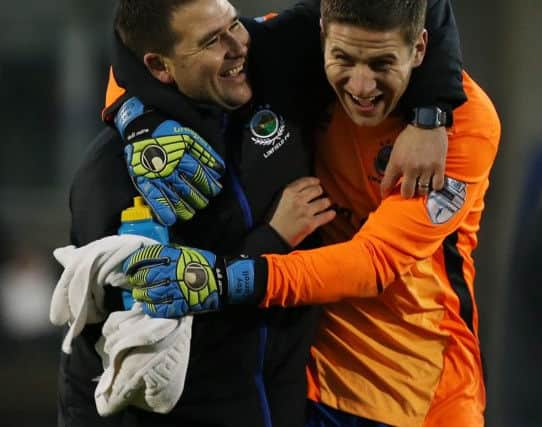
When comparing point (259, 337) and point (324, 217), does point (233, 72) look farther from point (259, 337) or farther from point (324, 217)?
point (259, 337)

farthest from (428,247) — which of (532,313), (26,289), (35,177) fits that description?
(35,177)

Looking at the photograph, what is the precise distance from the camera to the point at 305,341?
2477mm

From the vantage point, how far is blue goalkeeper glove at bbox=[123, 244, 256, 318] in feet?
7.29

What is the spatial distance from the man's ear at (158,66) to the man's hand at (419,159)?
17.2 inches

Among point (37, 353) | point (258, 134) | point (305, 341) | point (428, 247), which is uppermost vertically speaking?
point (258, 134)

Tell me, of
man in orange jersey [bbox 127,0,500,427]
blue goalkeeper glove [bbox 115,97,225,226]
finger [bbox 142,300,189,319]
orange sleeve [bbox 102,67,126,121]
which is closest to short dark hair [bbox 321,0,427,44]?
man in orange jersey [bbox 127,0,500,427]

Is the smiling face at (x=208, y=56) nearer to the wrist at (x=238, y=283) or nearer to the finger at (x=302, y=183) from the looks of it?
the finger at (x=302, y=183)

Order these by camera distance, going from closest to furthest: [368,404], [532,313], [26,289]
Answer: [368,404] < [532,313] < [26,289]

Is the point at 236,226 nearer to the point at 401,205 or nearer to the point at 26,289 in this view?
the point at 401,205

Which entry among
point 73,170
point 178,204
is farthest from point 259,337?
point 73,170

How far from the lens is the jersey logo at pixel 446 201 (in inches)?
92.6

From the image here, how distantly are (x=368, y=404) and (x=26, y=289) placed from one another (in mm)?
2504

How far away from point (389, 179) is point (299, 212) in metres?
0.17

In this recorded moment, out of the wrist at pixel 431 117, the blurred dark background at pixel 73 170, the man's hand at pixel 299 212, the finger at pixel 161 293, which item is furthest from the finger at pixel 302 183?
the blurred dark background at pixel 73 170
